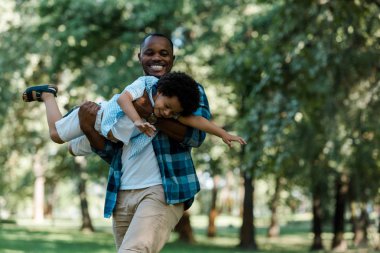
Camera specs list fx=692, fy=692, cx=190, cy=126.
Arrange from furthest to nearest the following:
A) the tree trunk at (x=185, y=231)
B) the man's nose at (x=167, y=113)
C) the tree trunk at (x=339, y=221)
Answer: the tree trunk at (x=185, y=231), the tree trunk at (x=339, y=221), the man's nose at (x=167, y=113)

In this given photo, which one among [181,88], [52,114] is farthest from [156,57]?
[52,114]

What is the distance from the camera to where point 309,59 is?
1087cm

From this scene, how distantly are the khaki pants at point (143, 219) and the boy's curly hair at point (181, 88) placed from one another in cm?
48

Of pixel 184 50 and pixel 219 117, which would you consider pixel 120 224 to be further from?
pixel 219 117

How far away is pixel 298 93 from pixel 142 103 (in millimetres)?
8117

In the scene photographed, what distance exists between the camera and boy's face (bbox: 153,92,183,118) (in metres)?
3.46

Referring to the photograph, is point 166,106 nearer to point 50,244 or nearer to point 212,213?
point 50,244

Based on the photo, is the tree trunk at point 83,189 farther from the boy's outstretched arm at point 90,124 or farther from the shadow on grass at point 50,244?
the boy's outstretched arm at point 90,124

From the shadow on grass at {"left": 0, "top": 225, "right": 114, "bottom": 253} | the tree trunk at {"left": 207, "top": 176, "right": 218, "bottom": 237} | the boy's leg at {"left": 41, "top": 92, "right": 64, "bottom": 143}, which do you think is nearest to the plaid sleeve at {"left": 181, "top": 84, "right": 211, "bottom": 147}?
the boy's leg at {"left": 41, "top": 92, "right": 64, "bottom": 143}

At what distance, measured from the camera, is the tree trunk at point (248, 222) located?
2247cm

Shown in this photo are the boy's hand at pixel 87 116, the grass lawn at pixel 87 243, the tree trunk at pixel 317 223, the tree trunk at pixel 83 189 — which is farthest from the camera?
the tree trunk at pixel 83 189

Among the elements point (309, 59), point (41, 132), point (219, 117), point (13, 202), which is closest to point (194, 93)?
point (309, 59)

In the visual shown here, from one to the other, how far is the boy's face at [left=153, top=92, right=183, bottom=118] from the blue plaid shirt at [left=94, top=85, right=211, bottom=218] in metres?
0.14

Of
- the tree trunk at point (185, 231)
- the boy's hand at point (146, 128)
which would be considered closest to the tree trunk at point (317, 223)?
the tree trunk at point (185, 231)
